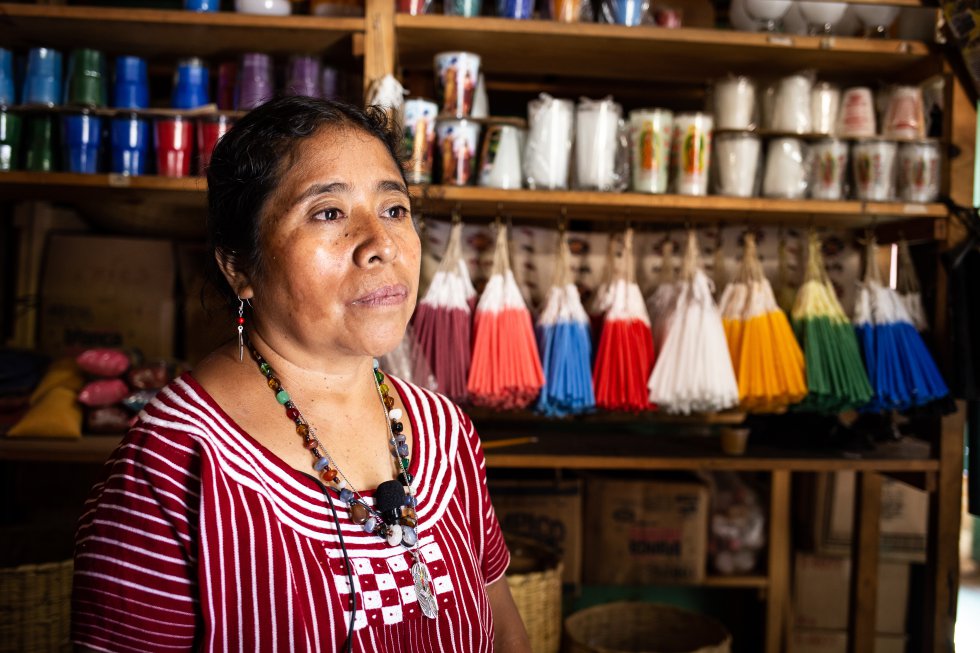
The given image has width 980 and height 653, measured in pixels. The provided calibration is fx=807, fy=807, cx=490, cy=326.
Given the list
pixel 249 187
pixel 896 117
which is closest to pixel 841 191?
pixel 896 117

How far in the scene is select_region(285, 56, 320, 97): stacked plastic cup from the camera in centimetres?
219

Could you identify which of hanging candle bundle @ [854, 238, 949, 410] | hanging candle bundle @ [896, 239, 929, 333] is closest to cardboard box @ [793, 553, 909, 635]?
hanging candle bundle @ [854, 238, 949, 410]

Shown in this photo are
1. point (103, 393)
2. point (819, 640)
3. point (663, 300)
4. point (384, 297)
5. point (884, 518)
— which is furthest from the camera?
point (819, 640)

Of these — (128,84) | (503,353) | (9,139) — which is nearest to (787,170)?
(503,353)

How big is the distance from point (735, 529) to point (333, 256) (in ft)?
7.50

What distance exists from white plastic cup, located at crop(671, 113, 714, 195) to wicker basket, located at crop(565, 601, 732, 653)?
4.38ft

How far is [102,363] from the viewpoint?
226 cm

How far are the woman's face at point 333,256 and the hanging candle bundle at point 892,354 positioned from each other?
1.66 meters

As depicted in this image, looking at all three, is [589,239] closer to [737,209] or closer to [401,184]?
[737,209]

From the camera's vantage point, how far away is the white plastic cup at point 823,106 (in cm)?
230

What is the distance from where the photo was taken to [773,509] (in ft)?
9.71

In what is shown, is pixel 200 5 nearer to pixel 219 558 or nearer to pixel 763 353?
pixel 219 558

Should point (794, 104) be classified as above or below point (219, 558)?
above

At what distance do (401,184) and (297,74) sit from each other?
1.18m
